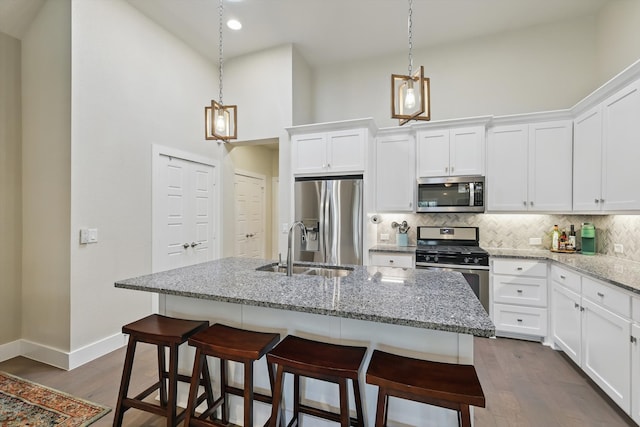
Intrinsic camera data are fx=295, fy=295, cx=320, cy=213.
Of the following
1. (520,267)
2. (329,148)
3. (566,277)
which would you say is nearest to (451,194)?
(520,267)

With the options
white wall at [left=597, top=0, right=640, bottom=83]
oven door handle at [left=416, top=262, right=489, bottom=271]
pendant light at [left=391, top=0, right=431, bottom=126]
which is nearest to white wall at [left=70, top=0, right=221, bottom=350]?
pendant light at [left=391, top=0, right=431, bottom=126]

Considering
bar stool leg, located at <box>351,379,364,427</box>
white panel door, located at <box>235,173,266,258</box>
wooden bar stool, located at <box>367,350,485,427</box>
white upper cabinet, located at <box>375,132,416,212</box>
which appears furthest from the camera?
white panel door, located at <box>235,173,266,258</box>

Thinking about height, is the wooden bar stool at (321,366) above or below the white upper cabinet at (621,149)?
below

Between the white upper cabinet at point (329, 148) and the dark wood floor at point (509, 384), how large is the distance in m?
2.38

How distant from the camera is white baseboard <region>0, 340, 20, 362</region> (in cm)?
271

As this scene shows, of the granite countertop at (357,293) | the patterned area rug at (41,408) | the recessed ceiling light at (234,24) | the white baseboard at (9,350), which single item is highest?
the recessed ceiling light at (234,24)

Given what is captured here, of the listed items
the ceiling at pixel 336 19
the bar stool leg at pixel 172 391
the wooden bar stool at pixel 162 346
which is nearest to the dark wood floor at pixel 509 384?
the wooden bar stool at pixel 162 346

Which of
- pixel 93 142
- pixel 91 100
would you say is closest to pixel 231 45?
pixel 91 100

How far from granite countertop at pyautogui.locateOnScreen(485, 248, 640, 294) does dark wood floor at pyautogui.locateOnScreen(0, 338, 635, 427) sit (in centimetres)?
89

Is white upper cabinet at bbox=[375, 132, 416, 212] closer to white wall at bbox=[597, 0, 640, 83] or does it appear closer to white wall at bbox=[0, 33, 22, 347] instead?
white wall at bbox=[597, 0, 640, 83]

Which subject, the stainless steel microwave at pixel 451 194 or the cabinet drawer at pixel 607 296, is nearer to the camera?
the cabinet drawer at pixel 607 296

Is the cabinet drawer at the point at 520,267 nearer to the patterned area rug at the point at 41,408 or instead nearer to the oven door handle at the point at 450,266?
the oven door handle at the point at 450,266

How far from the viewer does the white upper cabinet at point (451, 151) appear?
3373 mm

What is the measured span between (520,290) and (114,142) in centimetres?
439
